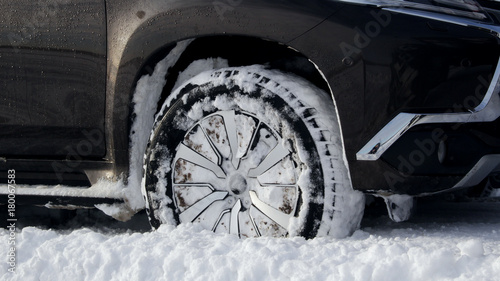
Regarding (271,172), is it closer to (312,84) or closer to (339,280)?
(312,84)

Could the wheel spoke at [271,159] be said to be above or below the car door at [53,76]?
below

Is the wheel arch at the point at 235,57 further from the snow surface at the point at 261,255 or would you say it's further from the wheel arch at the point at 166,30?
the snow surface at the point at 261,255

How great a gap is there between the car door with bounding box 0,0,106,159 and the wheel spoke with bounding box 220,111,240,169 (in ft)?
2.02

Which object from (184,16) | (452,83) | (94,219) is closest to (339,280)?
(452,83)

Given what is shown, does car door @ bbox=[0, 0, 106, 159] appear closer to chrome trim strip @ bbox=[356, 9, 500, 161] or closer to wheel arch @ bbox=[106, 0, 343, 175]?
wheel arch @ bbox=[106, 0, 343, 175]

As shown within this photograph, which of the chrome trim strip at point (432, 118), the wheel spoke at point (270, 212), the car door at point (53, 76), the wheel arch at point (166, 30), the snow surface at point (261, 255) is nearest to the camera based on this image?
the snow surface at point (261, 255)

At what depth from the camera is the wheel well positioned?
10.6 feet

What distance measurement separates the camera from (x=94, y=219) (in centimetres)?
423

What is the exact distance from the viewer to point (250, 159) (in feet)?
10.3

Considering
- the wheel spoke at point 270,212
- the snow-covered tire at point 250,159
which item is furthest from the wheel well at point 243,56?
the wheel spoke at point 270,212

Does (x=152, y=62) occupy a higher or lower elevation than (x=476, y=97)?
higher

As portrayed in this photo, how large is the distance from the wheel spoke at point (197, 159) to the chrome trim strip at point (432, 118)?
2.13 feet

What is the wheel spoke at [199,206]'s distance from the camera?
3.23 m

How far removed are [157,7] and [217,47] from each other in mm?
348
